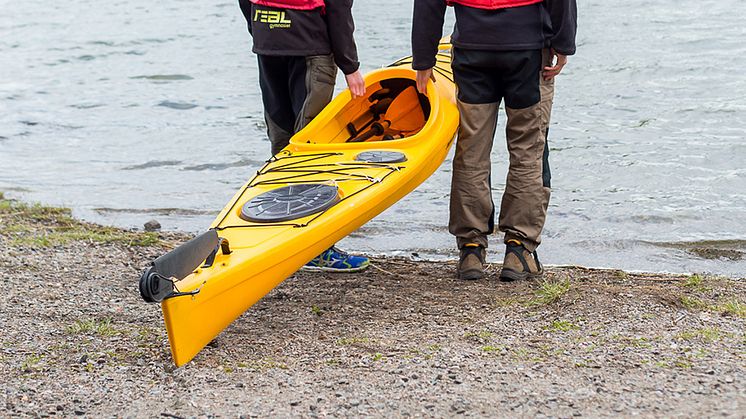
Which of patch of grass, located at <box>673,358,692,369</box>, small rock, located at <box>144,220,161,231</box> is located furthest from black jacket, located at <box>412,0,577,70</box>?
small rock, located at <box>144,220,161,231</box>

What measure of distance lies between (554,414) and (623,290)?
1.74 metres

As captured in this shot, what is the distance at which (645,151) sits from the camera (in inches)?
345

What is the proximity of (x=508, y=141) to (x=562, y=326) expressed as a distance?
3.96 feet

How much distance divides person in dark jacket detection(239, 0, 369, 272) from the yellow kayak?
211mm

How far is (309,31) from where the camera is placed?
4906mm

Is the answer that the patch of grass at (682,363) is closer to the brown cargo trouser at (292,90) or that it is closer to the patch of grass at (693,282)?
the patch of grass at (693,282)

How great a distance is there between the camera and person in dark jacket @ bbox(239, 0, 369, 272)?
4879mm

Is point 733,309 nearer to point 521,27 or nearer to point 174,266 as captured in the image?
point 521,27

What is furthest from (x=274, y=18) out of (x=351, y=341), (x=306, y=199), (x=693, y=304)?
(x=693, y=304)

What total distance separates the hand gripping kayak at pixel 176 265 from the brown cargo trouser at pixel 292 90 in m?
1.39

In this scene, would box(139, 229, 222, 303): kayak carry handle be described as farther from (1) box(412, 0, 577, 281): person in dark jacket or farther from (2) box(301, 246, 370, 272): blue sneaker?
(1) box(412, 0, 577, 281): person in dark jacket

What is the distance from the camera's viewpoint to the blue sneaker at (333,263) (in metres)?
5.27

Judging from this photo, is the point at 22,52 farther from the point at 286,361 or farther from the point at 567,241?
the point at 286,361

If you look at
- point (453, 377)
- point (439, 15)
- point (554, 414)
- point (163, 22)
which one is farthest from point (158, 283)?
point (163, 22)
